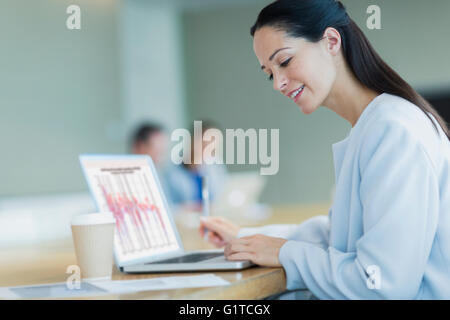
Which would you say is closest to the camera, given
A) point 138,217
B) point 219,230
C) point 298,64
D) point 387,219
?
point 387,219

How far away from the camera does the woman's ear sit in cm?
122

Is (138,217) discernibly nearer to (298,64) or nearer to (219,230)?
(219,230)

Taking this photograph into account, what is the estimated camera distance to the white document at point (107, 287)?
37.2 inches

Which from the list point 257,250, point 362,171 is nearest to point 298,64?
point 362,171

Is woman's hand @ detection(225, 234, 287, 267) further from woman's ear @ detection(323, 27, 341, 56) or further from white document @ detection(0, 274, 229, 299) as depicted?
woman's ear @ detection(323, 27, 341, 56)

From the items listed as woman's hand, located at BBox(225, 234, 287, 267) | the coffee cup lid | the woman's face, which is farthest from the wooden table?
the woman's face

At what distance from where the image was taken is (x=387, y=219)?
3.17ft

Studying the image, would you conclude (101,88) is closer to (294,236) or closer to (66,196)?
(66,196)

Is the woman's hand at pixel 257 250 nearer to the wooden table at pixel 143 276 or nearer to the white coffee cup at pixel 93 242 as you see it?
the wooden table at pixel 143 276

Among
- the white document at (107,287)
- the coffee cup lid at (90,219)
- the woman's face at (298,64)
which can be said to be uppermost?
the woman's face at (298,64)

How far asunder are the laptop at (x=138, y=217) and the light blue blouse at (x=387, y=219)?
17 centimetres

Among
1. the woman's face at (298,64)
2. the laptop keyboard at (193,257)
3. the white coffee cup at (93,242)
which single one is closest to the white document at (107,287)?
the white coffee cup at (93,242)

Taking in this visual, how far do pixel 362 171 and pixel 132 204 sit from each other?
0.53 meters
